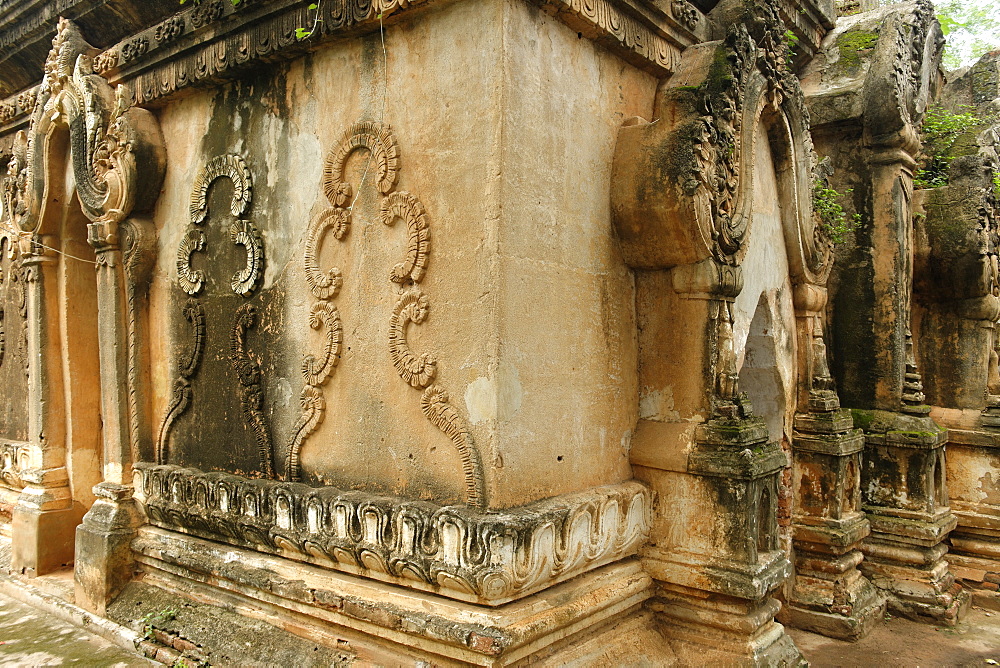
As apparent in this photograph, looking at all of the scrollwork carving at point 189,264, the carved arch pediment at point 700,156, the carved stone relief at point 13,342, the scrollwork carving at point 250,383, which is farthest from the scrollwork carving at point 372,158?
the carved stone relief at point 13,342

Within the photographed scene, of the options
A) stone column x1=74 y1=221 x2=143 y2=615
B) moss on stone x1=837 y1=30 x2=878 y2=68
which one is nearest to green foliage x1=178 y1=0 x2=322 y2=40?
stone column x1=74 y1=221 x2=143 y2=615

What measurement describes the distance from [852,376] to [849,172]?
151 cm

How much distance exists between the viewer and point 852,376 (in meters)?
5.68

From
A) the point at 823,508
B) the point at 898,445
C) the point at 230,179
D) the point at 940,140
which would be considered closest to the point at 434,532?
the point at 230,179

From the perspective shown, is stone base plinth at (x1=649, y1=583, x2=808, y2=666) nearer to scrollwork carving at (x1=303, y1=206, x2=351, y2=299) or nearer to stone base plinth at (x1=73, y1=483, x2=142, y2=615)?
scrollwork carving at (x1=303, y1=206, x2=351, y2=299)

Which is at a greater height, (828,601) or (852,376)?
(852,376)

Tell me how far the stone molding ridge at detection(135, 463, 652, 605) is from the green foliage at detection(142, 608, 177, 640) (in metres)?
0.47

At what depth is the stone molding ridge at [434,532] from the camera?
3.15 metres

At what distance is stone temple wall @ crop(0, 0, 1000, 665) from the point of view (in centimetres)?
337

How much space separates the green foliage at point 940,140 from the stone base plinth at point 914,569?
270 centimetres

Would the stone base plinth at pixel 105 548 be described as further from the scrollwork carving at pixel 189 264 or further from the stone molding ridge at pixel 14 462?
the scrollwork carving at pixel 189 264

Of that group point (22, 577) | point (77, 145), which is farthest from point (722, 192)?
point (22, 577)

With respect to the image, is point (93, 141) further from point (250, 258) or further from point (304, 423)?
point (304, 423)

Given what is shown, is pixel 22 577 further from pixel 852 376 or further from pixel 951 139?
pixel 951 139
